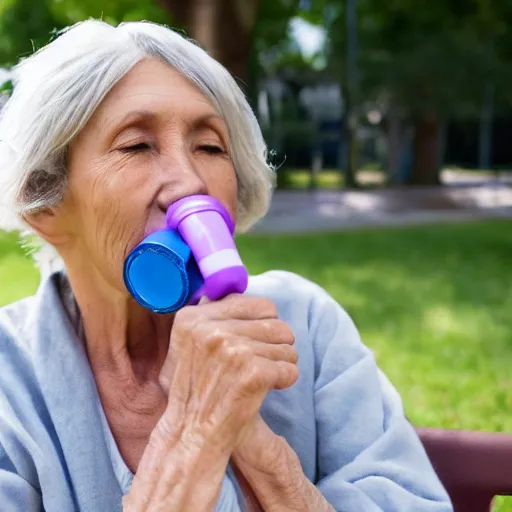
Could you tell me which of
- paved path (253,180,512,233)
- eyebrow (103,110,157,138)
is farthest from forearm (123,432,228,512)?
paved path (253,180,512,233)

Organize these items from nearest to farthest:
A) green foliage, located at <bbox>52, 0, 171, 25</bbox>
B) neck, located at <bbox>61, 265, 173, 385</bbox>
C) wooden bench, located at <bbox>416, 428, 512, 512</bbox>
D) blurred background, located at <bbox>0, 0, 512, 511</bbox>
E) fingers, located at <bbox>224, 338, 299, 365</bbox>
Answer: fingers, located at <bbox>224, 338, 299, 365</bbox> → neck, located at <bbox>61, 265, 173, 385</bbox> → wooden bench, located at <bbox>416, 428, 512, 512</bbox> → blurred background, located at <bbox>0, 0, 512, 511</bbox> → green foliage, located at <bbox>52, 0, 171, 25</bbox>

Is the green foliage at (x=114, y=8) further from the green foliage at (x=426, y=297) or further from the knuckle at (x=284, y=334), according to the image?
the knuckle at (x=284, y=334)

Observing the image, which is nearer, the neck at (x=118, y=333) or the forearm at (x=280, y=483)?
the forearm at (x=280, y=483)

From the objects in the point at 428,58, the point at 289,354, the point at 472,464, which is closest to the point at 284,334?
the point at 289,354

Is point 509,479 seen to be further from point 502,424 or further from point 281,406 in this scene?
point 502,424

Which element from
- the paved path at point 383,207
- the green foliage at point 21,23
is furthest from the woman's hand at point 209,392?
the green foliage at point 21,23

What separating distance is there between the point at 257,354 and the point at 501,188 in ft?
70.7

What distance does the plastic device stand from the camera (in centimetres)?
120

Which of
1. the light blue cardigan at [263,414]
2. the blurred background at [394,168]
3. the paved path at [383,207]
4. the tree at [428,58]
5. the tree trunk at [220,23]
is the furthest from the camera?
the tree at [428,58]

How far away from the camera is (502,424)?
394cm

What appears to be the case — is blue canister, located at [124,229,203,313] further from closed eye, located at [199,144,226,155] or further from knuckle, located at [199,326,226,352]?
closed eye, located at [199,144,226,155]

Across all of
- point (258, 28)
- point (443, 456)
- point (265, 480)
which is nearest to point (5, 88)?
point (265, 480)

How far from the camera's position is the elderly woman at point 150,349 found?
1206 mm

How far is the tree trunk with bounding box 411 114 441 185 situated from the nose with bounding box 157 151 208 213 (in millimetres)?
19049
